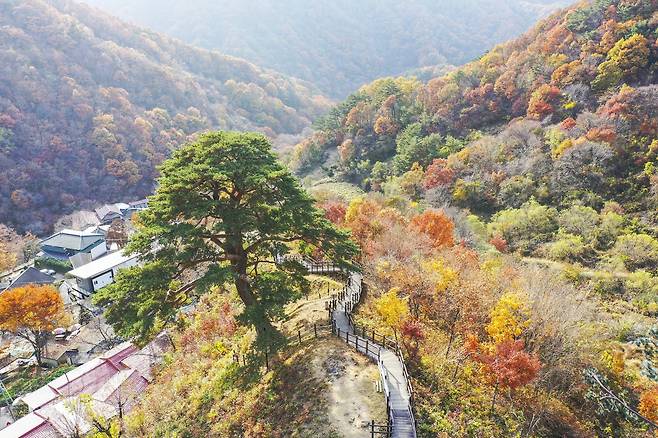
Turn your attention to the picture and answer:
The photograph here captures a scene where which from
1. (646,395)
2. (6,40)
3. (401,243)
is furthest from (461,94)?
(6,40)

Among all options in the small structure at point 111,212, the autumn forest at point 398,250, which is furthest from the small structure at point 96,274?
the small structure at point 111,212

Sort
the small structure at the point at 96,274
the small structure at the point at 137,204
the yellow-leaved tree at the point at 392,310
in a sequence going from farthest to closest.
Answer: the small structure at the point at 137,204
the small structure at the point at 96,274
the yellow-leaved tree at the point at 392,310

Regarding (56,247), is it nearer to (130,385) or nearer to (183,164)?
(130,385)

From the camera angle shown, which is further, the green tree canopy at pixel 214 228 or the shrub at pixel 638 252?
the shrub at pixel 638 252

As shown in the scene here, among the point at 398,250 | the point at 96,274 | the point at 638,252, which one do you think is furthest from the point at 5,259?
the point at 638,252

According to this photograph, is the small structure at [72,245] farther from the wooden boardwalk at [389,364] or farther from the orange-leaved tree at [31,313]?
the wooden boardwalk at [389,364]

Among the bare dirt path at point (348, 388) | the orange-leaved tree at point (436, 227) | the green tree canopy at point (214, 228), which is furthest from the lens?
the orange-leaved tree at point (436, 227)
